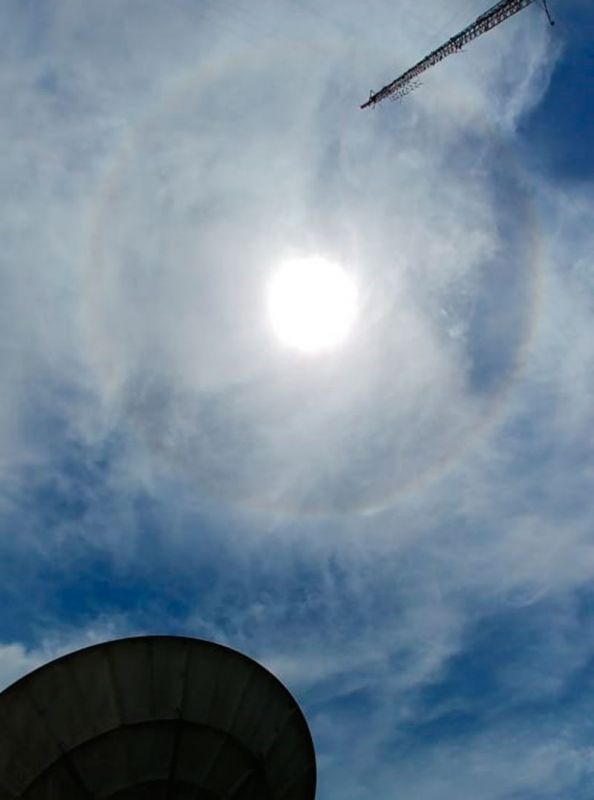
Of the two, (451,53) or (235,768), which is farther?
(451,53)

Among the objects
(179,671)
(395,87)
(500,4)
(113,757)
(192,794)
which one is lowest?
(192,794)

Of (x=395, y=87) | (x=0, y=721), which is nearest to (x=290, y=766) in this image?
(x=0, y=721)

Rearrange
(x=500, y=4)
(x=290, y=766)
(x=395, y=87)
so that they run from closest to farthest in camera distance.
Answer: (x=290, y=766) < (x=500, y=4) < (x=395, y=87)

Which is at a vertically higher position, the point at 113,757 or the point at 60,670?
the point at 60,670

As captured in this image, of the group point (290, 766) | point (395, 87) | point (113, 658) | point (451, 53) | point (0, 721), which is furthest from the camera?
point (395, 87)

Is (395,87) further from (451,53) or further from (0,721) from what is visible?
(0,721)

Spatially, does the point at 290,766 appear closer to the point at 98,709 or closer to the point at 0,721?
the point at 98,709
